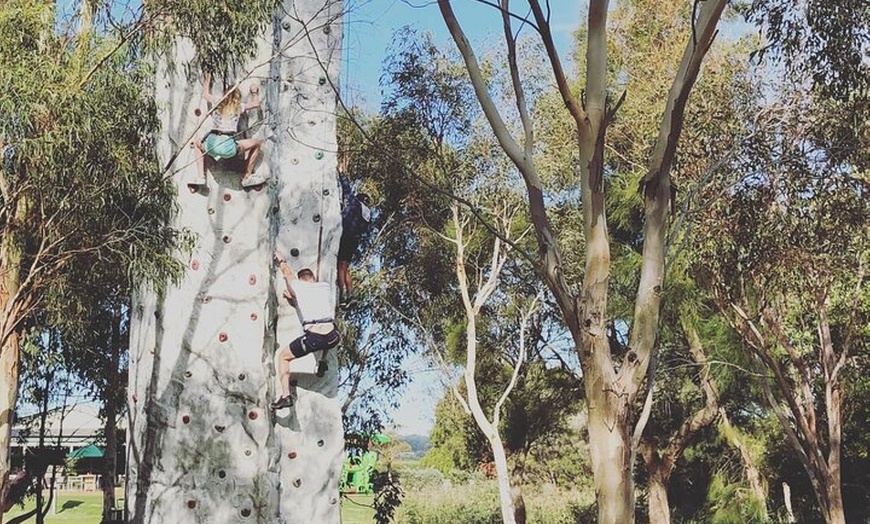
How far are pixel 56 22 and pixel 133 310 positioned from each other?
6.63ft

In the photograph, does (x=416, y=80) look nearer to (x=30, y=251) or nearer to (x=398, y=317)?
(x=398, y=317)

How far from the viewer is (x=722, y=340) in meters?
13.3

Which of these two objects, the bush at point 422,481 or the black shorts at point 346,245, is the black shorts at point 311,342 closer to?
the black shorts at point 346,245

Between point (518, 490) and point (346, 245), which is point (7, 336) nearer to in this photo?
point (346, 245)

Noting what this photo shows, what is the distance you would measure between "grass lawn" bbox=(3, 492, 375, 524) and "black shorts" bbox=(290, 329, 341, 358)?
12.0 meters

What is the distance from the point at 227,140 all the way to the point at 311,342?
1.54 m

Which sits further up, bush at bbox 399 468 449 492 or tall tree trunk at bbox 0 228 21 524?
tall tree trunk at bbox 0 228 21 524

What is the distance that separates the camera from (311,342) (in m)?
6.96

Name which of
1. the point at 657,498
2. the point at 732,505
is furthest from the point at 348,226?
the point at 732,505

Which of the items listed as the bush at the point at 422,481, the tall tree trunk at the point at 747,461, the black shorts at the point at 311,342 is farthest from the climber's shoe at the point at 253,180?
the bush at the point at 422,481

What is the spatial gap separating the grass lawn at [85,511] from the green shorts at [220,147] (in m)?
12.4

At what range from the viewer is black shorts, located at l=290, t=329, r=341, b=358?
6.96 m

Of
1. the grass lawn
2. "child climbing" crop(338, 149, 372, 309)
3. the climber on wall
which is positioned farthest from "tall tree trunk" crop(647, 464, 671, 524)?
the climber on wall

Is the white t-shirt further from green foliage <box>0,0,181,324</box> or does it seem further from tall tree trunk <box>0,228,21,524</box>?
tall tree trunk <box>0,228,21,524</box>
